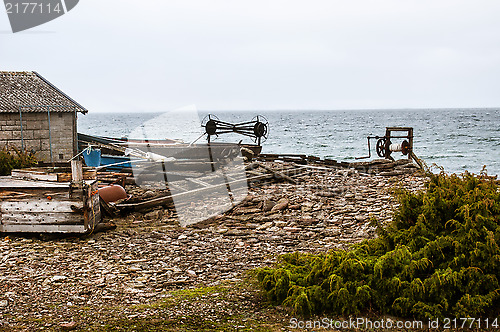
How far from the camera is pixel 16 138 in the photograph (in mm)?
21188

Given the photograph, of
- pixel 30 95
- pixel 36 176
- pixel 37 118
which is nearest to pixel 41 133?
pixel 37 118

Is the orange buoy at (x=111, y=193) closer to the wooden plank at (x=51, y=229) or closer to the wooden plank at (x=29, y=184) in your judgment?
the wooden plank at (x=29, y=184)

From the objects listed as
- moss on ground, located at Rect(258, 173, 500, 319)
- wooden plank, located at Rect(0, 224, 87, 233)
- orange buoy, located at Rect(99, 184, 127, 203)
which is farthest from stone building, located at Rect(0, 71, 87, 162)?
moss on ground, located at Rect(258, 173, 500, 319)

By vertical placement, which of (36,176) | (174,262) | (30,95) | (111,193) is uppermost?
(30,95)

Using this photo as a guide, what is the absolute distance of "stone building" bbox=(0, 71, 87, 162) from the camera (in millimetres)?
21094

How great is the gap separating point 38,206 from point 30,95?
46.6ft

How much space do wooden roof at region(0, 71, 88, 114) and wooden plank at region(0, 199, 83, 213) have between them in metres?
11.6

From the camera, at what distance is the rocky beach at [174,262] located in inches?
250

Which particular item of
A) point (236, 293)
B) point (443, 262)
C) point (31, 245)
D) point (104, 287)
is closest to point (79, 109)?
point (31, 245)

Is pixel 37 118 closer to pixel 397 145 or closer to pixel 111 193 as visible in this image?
pixel 111 193

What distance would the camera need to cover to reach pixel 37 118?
71.8 feet

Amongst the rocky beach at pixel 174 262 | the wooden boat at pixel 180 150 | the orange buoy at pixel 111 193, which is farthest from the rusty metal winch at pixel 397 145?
the orange buoy at pixel 111 193

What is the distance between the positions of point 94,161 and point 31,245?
13.2 metres

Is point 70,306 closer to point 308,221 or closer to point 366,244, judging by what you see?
point 366,244
